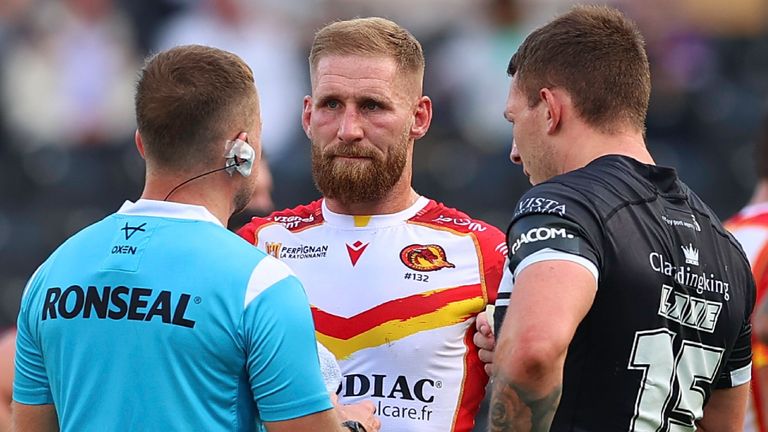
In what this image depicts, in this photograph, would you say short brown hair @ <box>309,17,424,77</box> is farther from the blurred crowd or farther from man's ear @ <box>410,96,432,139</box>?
the blurred crowd

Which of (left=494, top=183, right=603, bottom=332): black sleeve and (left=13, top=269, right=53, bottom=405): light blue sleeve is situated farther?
(left=13, top=269, right=53, bottom=405): light blue sleeve

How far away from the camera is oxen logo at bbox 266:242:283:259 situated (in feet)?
14.7

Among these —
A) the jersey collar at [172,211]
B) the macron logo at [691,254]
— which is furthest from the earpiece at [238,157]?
the macron logo at [691,254]

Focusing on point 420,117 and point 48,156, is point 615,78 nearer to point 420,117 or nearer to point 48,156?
point 420,117

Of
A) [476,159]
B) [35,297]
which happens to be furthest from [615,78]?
[476,159]

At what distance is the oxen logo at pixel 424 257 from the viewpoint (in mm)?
4332

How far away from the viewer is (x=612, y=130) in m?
3.84

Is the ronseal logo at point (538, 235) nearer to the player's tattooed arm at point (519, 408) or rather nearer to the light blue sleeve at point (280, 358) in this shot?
the player's tattooed arm at point (519, 408)

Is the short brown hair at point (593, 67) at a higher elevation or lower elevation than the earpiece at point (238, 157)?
higher

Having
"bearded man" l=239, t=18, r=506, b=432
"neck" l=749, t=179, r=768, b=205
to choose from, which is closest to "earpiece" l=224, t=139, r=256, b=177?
"bearded man" l=239, t=18, r=506, b=432

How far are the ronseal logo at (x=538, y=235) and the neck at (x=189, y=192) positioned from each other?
2.79ft

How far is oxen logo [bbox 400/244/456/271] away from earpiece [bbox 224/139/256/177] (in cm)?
90

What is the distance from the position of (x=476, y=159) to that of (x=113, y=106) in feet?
10.6

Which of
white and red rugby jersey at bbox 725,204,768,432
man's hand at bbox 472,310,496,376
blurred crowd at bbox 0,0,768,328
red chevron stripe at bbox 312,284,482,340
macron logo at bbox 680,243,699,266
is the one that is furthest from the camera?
blurred crowd at bbox 0,0,768,328
